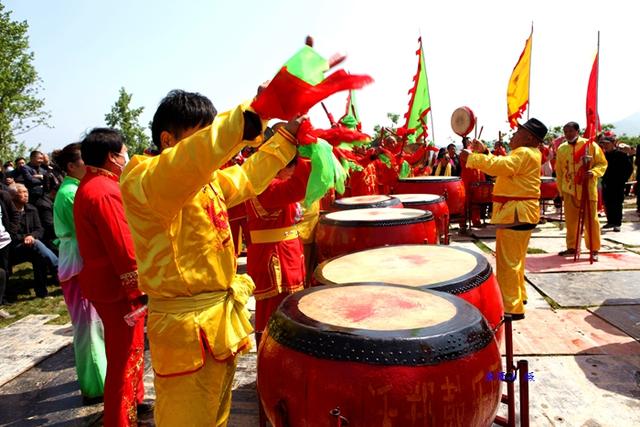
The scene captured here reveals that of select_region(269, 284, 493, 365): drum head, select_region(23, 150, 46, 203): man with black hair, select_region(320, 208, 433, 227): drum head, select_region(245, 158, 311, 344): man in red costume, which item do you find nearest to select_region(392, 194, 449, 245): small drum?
select_region(320, 208, 433, 227): drum head

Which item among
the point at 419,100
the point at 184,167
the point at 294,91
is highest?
the point at 419,100

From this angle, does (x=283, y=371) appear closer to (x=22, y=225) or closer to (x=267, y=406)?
(x=267, y=406)

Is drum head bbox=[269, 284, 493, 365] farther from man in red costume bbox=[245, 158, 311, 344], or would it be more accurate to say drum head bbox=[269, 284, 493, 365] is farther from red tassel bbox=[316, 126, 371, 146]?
man in red costume bbox=[245, 158, 311, 344]

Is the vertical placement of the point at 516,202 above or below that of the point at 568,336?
above

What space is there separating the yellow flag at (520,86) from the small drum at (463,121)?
3.36 ft

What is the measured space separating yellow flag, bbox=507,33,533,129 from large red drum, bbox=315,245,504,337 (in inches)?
117

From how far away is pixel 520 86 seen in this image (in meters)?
5.39

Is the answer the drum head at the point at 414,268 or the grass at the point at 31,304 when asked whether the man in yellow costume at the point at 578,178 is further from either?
the grass at the point at 31,304

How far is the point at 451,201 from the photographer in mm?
7211

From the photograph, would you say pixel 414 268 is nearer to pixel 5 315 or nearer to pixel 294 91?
pixel 294 91

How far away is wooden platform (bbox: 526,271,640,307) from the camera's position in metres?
4.75

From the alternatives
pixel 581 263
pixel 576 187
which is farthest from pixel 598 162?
pixel 581 263

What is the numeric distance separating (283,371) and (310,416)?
0.19m

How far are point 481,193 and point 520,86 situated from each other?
13.6 ft
